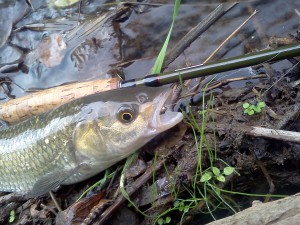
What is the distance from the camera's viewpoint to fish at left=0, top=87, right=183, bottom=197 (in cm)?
339

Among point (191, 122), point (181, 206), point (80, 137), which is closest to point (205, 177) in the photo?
point (181, 206)

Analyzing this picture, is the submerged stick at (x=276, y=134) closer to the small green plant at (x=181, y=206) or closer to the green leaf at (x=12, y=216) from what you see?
the small green plant at (x=181, y=206)

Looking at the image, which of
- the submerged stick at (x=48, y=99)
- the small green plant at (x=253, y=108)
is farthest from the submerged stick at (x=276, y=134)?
the submerged stick at (x=48, y=99)

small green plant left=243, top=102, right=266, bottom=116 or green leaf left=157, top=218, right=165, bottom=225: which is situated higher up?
small green plant left=243, top=102, right=266, bottom=116

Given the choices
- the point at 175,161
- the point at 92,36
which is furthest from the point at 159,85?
the point at 92,36

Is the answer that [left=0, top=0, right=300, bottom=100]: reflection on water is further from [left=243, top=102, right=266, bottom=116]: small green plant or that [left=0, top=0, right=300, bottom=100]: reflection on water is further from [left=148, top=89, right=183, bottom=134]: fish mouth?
[left=148, top=89, right=183, bottom=134]: fish mouth

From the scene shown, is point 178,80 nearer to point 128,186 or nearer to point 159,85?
point 159,85

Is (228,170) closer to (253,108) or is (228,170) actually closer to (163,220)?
(253,108)

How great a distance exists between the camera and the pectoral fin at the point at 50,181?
12.1 ft

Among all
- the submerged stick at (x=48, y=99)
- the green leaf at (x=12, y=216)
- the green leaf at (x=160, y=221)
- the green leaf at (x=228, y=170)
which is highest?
the submerged stick at (x=48, y=99)

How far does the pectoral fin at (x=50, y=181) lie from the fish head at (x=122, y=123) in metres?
0.20

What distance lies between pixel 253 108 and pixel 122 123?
987mm

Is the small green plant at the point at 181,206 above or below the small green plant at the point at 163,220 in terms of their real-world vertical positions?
above

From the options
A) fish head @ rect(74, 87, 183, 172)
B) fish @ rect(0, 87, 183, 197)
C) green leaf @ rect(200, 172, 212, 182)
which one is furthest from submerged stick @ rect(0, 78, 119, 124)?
green leaf @ rect(200, 172, 212, 182)
